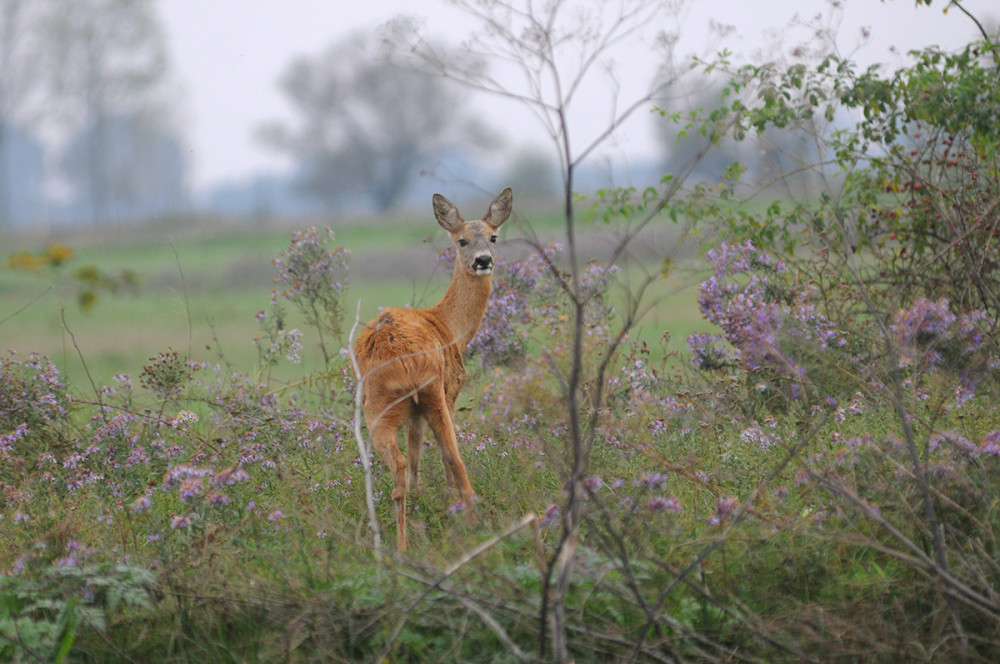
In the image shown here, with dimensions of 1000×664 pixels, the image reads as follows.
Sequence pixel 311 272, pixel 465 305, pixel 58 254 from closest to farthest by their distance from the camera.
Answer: pixel 58 254, pixel 465 305, pixel 311 272

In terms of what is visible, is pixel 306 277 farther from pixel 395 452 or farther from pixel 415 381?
pixel 395 452

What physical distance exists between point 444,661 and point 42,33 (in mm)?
34582

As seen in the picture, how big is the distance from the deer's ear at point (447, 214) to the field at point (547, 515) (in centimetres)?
71

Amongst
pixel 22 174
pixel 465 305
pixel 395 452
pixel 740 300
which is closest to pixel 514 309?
pixel 465 305

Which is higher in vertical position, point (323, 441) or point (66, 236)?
point (66, 236)

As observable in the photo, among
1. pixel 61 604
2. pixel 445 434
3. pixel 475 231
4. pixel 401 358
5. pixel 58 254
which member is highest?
pixel 475 231

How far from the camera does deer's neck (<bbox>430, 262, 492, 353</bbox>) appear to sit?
21.2 feet

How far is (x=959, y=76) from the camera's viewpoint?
6895mm

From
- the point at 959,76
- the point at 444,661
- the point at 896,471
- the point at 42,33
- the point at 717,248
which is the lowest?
the point at 444,661

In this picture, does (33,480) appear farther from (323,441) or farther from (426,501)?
(426,501)

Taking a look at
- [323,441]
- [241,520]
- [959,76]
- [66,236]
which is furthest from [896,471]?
[66,236]

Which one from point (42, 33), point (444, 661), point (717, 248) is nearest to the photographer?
point (444, 661)

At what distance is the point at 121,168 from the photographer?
42.5 metres

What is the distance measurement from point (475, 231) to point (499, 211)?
1.43ft
